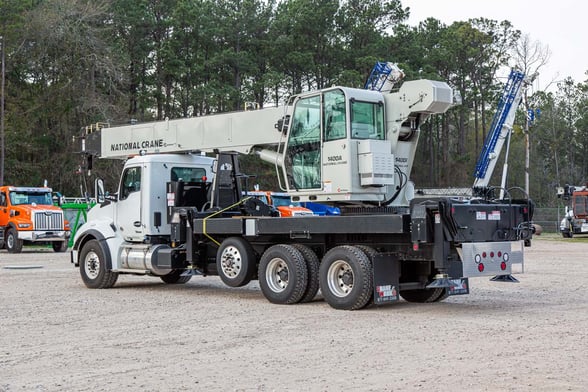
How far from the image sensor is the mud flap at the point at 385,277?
12.5 meters

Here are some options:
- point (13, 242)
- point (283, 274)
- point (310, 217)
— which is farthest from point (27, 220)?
point (310, 217)

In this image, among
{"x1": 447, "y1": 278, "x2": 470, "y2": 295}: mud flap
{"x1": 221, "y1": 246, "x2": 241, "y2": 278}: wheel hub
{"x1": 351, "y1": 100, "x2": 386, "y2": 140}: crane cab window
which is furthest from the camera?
{"x1": 221, "y1": 246, "x2": 241, "y2": 278}: wheel hub

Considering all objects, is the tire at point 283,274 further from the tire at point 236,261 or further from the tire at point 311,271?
the tire at point 236,261

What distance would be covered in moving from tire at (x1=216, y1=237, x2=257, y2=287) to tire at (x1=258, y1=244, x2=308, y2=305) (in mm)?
435

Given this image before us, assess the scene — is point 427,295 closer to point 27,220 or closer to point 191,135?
point 191,135

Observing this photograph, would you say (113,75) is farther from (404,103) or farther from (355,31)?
(404,103)

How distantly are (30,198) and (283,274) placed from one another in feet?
73.5

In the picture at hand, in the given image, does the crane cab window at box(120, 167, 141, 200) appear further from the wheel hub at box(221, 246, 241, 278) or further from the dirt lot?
the wheel hub at box(221, 246, 241, 278)

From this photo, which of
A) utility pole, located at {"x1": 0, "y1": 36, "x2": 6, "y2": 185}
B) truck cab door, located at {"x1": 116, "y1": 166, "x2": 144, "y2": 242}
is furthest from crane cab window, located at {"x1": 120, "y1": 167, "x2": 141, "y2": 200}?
utility pole, located at {"x1": 0, "y1": 36, "x2": 6, "y2": 185}

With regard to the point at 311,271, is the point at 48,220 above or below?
above

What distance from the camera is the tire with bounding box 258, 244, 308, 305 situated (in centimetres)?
1342

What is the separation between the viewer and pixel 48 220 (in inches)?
1302

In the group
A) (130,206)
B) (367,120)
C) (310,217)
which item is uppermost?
(367,120)

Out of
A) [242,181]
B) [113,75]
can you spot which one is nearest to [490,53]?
[113,75]
